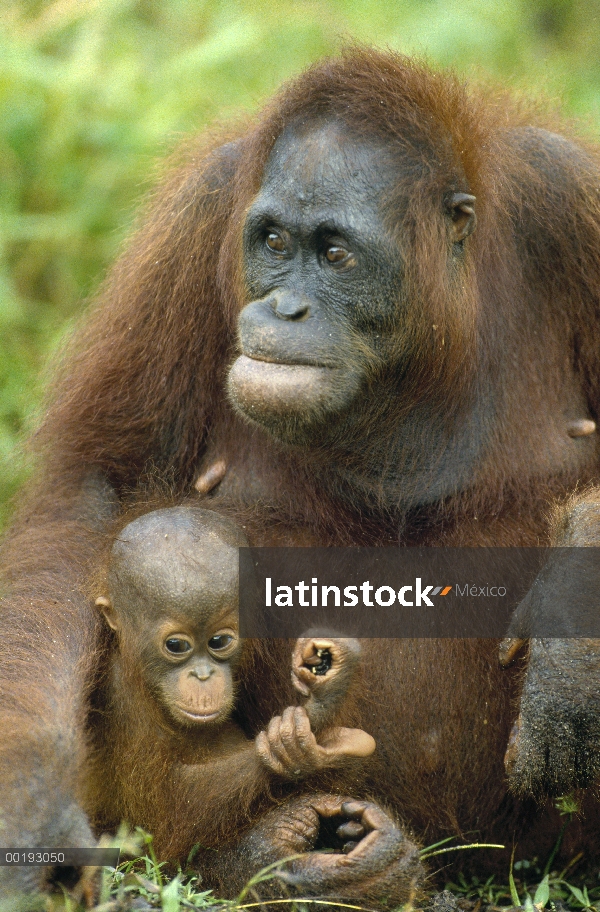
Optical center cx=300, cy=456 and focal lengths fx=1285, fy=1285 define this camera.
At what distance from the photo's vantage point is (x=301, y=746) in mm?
3408

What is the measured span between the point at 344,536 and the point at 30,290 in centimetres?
330

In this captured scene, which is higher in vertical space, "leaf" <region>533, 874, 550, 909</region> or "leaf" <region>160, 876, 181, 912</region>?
"leaf" <region>160, 876, 181, 912</region>

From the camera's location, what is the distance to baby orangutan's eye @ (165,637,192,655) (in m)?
3.66

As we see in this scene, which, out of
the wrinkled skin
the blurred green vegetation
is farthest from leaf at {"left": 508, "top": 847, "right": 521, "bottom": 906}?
the blurred green vegetation

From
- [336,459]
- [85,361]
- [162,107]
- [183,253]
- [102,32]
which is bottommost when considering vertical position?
[336,459]

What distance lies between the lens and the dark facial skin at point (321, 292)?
3.56 meters

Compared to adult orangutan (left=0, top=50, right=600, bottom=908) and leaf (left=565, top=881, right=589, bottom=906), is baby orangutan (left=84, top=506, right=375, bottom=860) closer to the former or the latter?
adult orangutan (left=0, top=50, right=600, bottom=908)

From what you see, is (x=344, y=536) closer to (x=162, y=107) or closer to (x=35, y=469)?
(x=35, y=469)

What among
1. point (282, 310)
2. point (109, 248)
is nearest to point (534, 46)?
point (109, 248)

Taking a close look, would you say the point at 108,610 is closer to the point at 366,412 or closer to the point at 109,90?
the point at 366,412

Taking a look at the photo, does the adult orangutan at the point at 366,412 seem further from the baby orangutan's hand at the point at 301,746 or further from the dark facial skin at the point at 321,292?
the baby orangutan's hand at the point at 301,746

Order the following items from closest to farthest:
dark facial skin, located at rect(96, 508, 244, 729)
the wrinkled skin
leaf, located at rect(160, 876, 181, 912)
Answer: leaf, located at rect(160, 876, 181, 912) < the wrinkled skin < dark facial skin, located at rect(96, 508, 244, 729)

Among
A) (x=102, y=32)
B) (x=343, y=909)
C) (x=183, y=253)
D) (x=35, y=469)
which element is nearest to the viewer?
Result: (x=343, y=909)

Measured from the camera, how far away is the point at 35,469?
4711mm
